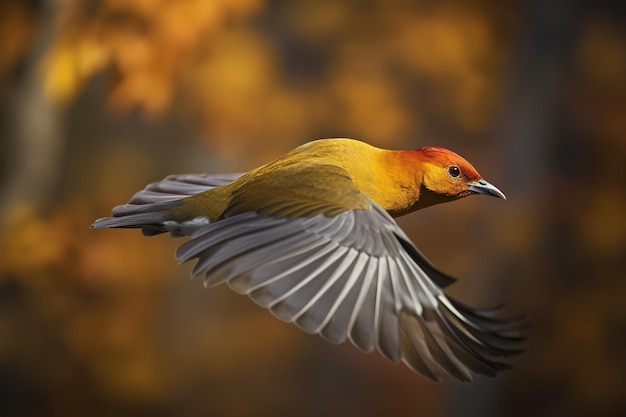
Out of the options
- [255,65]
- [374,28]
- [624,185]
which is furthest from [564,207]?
[255,65]

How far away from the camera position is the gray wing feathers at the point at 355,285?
4.28ft

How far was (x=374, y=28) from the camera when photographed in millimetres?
3912

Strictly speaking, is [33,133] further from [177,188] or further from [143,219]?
[143,219]

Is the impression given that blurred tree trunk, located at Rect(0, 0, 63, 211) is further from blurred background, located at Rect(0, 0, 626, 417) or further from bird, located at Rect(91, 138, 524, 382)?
bird, located at Rect(91, 138, 524, 382)

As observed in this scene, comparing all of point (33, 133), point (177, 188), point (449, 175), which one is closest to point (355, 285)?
point (449, 175)

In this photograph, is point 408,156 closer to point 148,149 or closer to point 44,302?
point 148,149

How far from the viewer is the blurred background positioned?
381 cm

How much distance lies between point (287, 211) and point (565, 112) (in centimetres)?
274

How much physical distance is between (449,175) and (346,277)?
0.27m

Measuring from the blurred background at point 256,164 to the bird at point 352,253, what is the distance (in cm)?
222

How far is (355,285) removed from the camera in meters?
1.40

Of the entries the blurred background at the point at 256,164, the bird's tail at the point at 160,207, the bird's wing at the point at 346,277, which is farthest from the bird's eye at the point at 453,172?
the blurred background at the point at 256,164

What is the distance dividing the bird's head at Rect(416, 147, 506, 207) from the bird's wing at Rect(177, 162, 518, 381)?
0.11 meters

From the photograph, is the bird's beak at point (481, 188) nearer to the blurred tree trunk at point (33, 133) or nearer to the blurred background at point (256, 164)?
the blurred background at point (256, 164)
